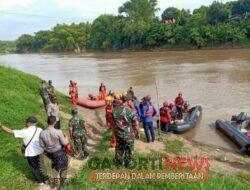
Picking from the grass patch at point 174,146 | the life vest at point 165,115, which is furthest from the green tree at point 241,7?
the grass patch at point 174,146

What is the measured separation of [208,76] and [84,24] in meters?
100

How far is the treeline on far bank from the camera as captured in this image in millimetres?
64562

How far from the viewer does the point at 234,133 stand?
1210 cm

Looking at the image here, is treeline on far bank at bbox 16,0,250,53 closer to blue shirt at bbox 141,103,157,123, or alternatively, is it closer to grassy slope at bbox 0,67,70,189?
grassy slope at bbox 0,67,70,189

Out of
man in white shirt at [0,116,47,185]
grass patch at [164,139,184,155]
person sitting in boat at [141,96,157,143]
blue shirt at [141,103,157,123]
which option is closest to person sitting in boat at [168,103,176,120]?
grass patch at [164,139,184,155]

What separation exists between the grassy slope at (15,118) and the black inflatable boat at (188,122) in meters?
4.83

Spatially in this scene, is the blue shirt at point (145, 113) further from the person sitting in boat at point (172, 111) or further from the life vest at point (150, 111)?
the person sitting in boat at point (172, 111)

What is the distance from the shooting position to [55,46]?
122750 millimetres

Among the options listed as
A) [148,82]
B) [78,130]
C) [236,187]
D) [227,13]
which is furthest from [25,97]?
[227,13]

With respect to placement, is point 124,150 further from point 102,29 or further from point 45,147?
point 102,29

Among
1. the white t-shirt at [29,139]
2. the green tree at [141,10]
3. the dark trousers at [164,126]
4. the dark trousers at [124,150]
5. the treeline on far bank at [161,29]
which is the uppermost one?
the green tree at [141,10]

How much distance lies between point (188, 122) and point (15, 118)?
6791 mm

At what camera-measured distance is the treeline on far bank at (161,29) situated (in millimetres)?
64562

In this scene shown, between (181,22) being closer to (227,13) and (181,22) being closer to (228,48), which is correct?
(227,13)
